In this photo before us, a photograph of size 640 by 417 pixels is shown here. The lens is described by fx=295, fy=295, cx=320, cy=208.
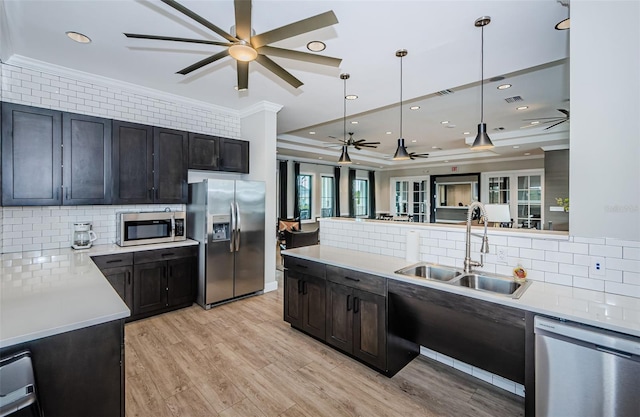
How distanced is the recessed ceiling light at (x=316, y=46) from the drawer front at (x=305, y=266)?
2070 mm

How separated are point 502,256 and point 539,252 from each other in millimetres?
248

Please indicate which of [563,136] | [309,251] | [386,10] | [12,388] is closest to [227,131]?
[309,251]

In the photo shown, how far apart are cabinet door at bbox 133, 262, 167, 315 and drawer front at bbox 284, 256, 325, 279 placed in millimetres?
1700

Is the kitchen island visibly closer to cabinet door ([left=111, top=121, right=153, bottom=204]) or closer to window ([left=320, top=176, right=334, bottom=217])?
Answer: cabinet door ([left=111, top=121, right=153, bottom=204])

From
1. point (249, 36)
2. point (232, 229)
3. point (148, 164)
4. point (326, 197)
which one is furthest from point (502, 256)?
point (326, 197)

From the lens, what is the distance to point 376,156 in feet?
32.9

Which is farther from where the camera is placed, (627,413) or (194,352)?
(194,352)

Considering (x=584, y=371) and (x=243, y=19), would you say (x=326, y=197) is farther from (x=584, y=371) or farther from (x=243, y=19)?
(x=584, y=371)

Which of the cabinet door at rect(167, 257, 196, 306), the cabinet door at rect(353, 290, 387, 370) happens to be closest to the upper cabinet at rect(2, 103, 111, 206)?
the cabinet door at rect(167, 257, 196, 306)

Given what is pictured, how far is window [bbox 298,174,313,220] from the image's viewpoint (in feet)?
30.9

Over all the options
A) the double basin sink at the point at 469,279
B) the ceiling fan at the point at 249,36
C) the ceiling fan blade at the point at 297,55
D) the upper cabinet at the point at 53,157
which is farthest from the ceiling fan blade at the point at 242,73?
the double basin sink at the point at 469,279

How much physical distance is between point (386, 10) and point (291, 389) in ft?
9.93

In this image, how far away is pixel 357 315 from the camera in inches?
104

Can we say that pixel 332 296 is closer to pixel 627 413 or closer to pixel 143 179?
pixel 627 413
